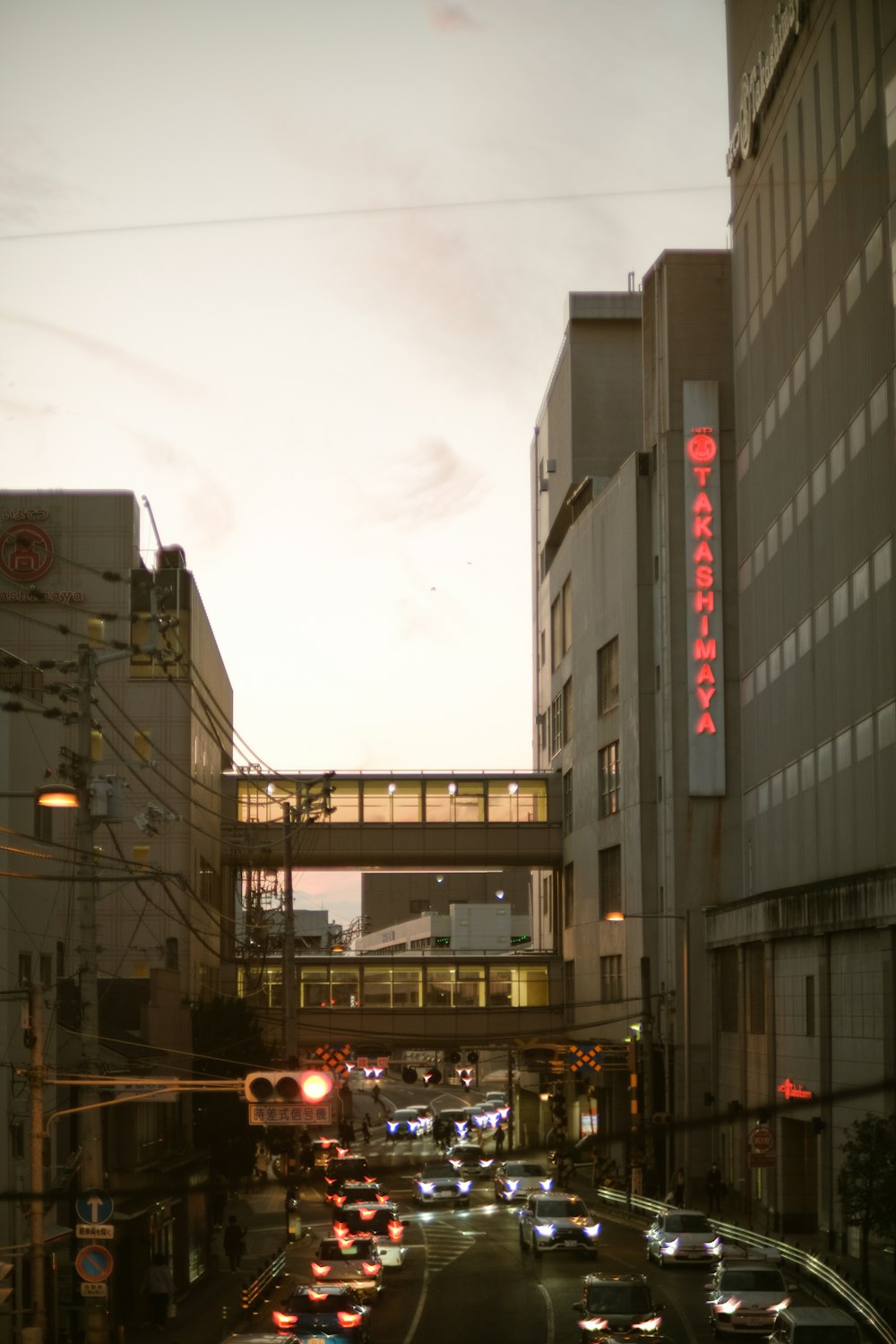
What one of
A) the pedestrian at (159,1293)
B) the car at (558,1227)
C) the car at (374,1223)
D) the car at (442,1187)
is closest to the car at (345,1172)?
the car at (442,1187)

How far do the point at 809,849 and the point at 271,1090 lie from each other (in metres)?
33.3

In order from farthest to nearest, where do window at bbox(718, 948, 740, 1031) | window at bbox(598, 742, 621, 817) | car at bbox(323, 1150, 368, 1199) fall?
1. window at bbox(598, 742, 621, 817)
2. window at bbox(718, 948, 740, 1031)
3. car at bbox(323, 1150, 368, 1199)

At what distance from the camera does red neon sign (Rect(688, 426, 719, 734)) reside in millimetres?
69938

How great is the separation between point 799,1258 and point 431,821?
56570 millimetres

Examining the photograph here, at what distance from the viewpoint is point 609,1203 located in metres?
69.0

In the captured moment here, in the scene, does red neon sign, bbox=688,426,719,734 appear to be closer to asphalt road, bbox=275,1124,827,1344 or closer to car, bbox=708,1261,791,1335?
asphalt road, bbox=275,1124,827,1344

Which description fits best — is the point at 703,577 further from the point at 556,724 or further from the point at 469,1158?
the point at 556,724

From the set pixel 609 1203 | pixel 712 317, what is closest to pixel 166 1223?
pixel 609 1203

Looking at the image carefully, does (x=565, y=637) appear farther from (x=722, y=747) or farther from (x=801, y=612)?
(x=801, y=612)

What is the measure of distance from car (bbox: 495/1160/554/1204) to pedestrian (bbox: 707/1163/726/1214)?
637 cm

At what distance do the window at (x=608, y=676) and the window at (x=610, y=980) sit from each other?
1236 cm

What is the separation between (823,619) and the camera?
5309 cm

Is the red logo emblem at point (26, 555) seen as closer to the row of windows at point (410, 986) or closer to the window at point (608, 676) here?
the window at point (608, 676)

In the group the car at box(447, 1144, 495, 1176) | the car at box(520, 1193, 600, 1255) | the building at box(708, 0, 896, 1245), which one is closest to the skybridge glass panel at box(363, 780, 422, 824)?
the car at box(447, 1144, 495, 1176)
